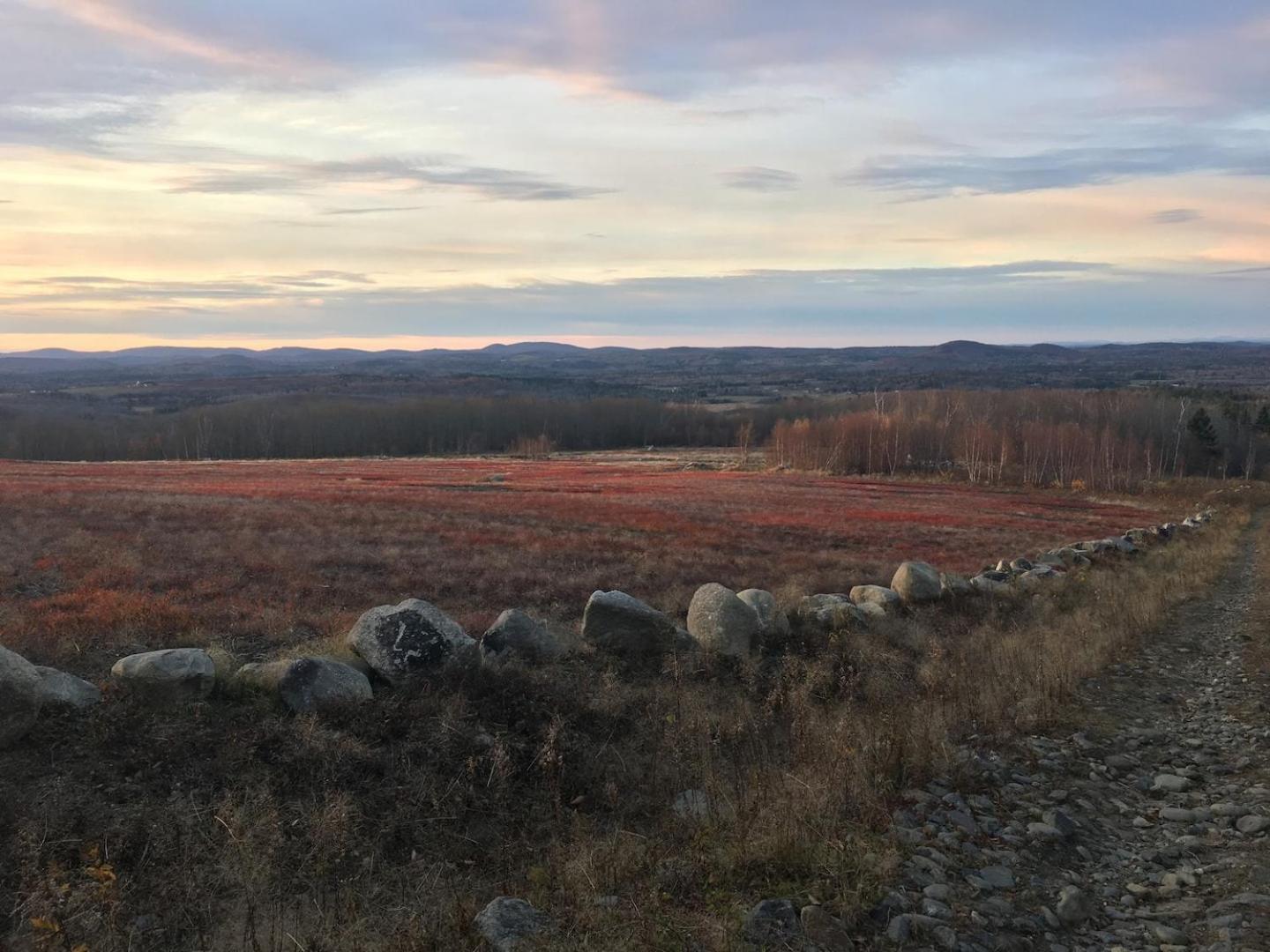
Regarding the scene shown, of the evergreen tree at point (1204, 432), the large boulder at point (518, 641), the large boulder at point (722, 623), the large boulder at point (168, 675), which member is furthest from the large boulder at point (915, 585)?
the evergreen tree at point (1204, 432)

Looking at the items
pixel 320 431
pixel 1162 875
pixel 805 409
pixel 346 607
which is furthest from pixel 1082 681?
pixel 805 409

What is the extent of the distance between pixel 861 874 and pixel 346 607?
10459 millimetres

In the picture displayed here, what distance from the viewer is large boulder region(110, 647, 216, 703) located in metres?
8.50

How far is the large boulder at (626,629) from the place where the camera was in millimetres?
11922

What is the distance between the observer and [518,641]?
10938 mm

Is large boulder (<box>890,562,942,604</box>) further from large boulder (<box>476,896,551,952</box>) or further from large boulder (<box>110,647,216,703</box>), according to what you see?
large boulder (<box>476,896,551,952</box>)

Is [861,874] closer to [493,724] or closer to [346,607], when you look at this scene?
[493,724]

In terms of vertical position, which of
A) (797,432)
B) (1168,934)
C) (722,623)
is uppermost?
(797,432)

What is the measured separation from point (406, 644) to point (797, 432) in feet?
286

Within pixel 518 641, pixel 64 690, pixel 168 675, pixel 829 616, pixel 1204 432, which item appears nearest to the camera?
pixel 64 690

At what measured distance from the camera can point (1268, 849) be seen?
21.5ft

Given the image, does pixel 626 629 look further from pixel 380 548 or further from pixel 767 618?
pixel 380 548

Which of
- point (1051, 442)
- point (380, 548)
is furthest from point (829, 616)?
point (1051, 442)

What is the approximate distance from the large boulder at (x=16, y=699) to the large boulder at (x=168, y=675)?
2.90ft
